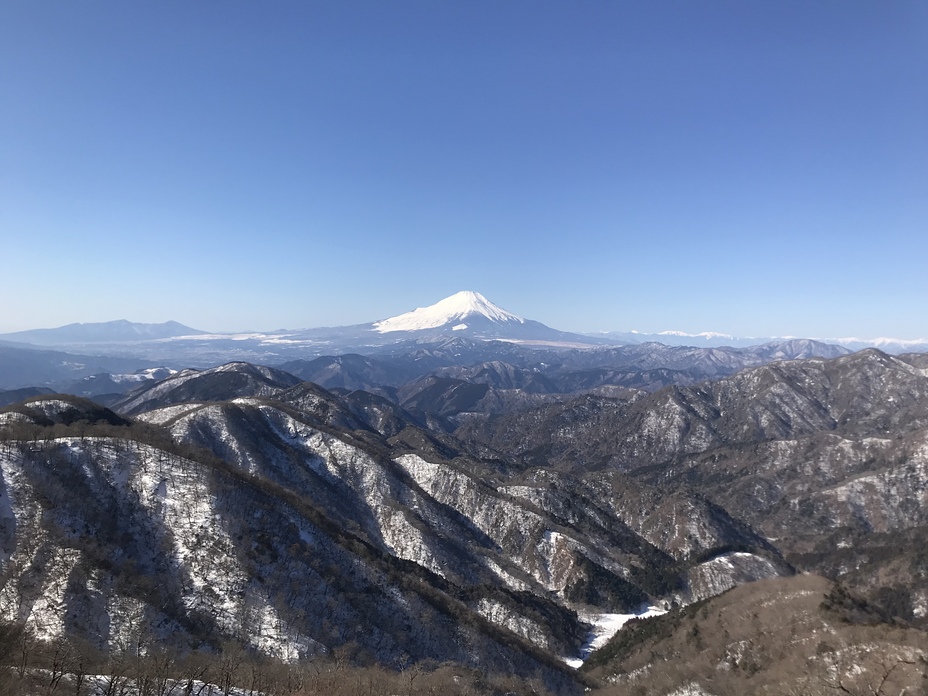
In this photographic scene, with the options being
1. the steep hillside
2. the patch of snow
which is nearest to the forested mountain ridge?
the patch of snow

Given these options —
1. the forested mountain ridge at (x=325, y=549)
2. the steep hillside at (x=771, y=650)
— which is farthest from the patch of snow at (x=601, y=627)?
the steep hillside at (x=771, y=650)

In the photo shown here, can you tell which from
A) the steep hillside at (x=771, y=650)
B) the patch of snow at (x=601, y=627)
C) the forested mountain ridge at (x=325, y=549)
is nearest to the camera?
the steep hillside at (x=771, y=650)

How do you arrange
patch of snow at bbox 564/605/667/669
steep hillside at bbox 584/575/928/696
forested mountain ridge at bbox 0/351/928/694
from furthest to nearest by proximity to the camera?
patch of snow at bbox 564/605/667/669, forested mountain ridge at bbox 0/351/928/694, steep hillside at bbox 584/575/928/696

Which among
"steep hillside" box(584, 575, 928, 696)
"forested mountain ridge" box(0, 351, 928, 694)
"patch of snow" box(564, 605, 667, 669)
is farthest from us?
"patch of snow" box(564, 605, 667, 669)

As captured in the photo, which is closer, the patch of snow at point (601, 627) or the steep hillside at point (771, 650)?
the steep hillside at point (771, 650)

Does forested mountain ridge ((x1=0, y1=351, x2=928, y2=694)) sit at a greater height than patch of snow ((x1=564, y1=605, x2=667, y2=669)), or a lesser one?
greater

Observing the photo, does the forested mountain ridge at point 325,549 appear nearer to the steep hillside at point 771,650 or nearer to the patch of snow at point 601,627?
the patch of snow at point 601,627

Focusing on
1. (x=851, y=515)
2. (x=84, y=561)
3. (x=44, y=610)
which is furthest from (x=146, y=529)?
(x=851, y=515)

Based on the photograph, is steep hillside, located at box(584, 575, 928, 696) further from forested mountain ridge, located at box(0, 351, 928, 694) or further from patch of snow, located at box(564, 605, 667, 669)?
forested mountain ridge, located at box(0, 351, 928, 694)

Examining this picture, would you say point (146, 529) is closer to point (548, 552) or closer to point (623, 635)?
point (623, 635)

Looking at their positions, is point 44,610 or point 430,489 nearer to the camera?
point 44,610

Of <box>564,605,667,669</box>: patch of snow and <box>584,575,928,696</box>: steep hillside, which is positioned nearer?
<box>584,575,928,696</box>: steep hillside
